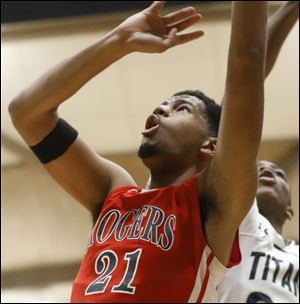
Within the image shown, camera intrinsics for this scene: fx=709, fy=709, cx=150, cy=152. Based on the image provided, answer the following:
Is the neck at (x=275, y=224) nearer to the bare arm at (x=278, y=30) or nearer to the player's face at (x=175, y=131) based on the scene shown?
the bare arm at (x=278, y=30)

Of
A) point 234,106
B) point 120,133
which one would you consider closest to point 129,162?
point 120,133

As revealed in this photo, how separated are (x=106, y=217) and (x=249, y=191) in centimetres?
27

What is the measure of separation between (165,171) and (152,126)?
86 millimetres

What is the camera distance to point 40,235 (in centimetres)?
288

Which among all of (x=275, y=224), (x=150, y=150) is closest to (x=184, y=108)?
(x=150, y=150)

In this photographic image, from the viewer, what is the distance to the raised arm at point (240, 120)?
109cm

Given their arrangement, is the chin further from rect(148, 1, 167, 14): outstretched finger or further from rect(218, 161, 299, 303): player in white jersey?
rect(218, 161, 299, 303): player in white jersey

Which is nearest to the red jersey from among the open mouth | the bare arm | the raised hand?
the open mouth

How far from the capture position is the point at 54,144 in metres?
1.36

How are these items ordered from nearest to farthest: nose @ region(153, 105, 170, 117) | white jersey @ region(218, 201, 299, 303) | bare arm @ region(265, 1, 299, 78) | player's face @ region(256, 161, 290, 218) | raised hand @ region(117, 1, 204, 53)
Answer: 1. raised hand @ region(117, 1, 204, 53)
2. nose @ region(153, 105, 170, 117)
3. white jersey @ region(218, 201, 299, 303)
4. bare arm @ region(265, 1, 299, 78)
5. player's face @ region(256, 161, 290, 218)

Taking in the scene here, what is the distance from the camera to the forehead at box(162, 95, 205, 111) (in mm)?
1340

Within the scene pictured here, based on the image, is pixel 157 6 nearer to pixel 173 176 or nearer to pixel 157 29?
pixel 157 29

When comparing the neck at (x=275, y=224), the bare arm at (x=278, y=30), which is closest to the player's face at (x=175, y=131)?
the bare arm at (x=278, y=30)

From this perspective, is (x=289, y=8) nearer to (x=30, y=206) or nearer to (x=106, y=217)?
(x=106, y=217)
